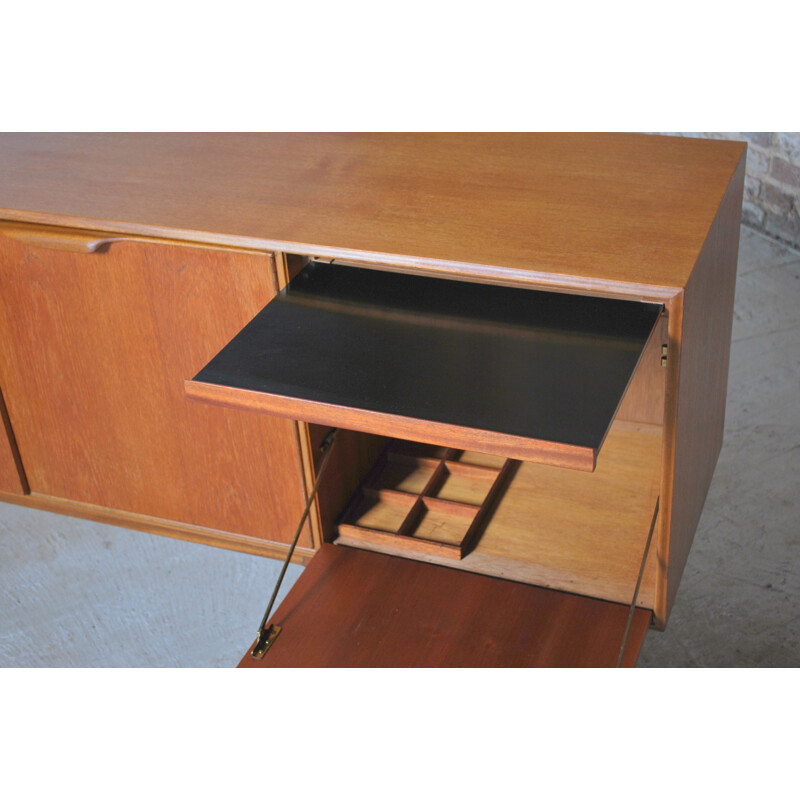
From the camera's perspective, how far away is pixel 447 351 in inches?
57.2

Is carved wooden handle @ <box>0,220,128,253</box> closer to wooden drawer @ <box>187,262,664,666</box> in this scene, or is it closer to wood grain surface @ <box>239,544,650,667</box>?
wooden drawer @ <box>187,262,664,666</box>

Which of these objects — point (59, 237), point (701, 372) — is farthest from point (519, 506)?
point (59, 237)

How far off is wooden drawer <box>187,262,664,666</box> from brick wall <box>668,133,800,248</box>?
54.6 inches

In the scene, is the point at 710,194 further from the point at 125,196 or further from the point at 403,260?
the point at 125,196

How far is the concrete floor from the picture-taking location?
1802mm

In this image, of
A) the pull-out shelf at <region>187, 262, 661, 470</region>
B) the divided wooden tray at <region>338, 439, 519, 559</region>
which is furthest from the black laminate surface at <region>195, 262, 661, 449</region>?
the divided wooden tray at <region>338, 439, 519, 559</region>

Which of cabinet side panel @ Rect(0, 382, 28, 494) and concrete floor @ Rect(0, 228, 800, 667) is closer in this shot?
concrete floor @ Rect(0, 228, 800, 667)

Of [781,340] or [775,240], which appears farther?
[775,240]

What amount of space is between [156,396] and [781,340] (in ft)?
5.35

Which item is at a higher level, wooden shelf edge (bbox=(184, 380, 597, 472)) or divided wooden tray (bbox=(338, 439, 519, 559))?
wooden shelf edge (bbox=(184, 380, 597, 472))

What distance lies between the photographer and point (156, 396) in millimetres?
1827

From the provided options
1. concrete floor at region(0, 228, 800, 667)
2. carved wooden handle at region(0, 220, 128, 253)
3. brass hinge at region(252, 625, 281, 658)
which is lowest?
concrete floor at region(0, 228, 800, 667)

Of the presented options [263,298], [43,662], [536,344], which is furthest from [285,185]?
[43,662]

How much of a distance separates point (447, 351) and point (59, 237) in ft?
2.24
